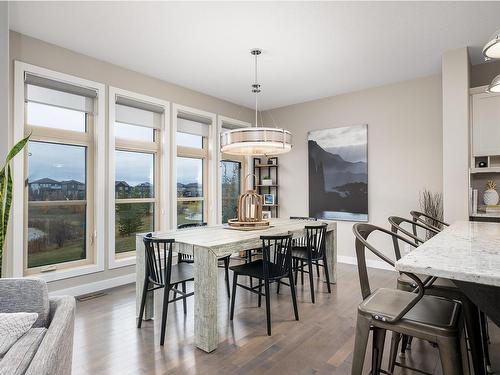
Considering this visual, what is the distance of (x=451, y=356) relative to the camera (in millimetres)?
1165

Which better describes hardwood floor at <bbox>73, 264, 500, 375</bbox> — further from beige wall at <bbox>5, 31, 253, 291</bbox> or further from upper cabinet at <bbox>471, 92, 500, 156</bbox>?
upper cabinet at <bbox>471, 92, 500, 156</bbox>

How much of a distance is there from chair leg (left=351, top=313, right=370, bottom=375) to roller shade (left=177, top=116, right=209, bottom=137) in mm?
4097

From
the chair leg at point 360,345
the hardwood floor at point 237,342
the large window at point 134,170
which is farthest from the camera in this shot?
the large window at point 134,170

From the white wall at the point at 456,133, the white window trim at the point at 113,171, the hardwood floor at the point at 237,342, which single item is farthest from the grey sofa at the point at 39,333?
the white wall at the point at 456,133

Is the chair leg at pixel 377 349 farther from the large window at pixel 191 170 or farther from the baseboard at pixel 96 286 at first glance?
the large window at pixel 191 170

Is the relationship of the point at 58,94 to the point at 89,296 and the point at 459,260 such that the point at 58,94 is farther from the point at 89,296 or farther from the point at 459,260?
the point at 459,260

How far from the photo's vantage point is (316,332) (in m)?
2.59

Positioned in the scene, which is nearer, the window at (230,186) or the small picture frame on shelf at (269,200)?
the window at (230,186)

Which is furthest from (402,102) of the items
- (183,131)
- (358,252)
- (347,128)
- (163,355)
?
(163,355)

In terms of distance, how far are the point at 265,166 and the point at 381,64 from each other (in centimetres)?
277

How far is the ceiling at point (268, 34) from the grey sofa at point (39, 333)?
2.39 meters

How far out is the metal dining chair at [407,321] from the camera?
118cm

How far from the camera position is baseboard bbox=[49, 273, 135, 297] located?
11.2ft

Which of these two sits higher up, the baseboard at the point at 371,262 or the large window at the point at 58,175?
the large window at the point at 58,175
